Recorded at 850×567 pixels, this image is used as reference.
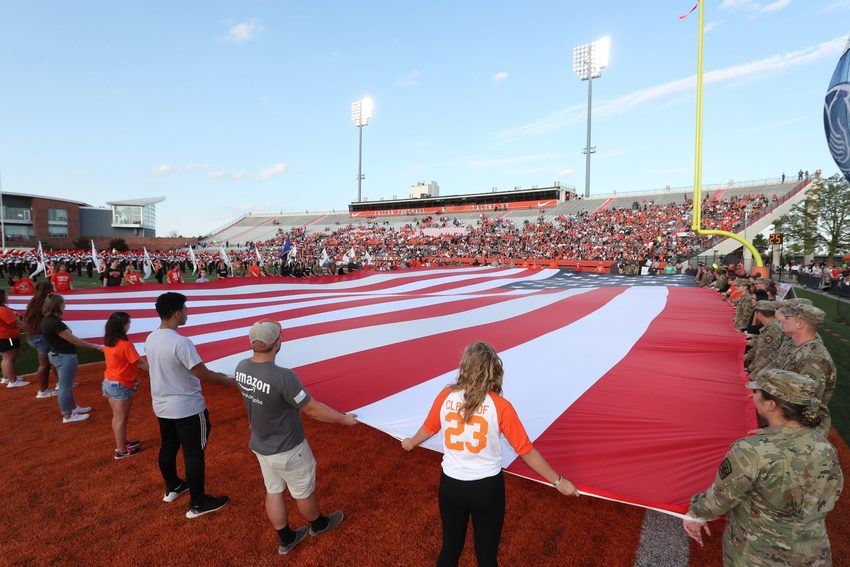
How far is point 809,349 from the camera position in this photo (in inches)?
109

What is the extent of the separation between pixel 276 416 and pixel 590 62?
58619 mm

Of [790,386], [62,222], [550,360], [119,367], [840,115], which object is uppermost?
[62,222]

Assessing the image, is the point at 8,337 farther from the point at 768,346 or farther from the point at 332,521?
the point at 768,346

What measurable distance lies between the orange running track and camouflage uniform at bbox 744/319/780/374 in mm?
1066

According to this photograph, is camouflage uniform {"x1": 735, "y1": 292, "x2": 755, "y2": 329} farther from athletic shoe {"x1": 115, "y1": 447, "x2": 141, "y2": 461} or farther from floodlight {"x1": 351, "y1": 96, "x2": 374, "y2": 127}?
floodlight {"x1": 351, "y1": 96, "x2": 374, "y2": 127}

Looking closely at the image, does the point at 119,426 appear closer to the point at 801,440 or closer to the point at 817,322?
the point at 801,440

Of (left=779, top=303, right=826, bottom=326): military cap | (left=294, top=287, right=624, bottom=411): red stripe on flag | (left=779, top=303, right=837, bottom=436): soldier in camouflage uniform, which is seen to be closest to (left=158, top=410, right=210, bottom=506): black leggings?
(left=294, top=287, right=624, bottom=411): red stripe on flag

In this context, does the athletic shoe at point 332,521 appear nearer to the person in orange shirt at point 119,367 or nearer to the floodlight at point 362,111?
the person in orange shirt at point 119,367

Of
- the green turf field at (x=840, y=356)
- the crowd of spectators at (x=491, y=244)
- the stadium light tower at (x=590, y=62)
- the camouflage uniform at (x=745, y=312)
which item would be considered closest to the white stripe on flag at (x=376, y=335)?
the camouflage uniform at (x=745, y=312)

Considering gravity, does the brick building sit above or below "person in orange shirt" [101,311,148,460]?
above

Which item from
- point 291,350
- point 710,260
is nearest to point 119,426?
point 291,350

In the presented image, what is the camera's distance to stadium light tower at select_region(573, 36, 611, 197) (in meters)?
49.5

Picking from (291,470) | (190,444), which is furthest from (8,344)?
(291,470)

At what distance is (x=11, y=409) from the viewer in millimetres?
5312
